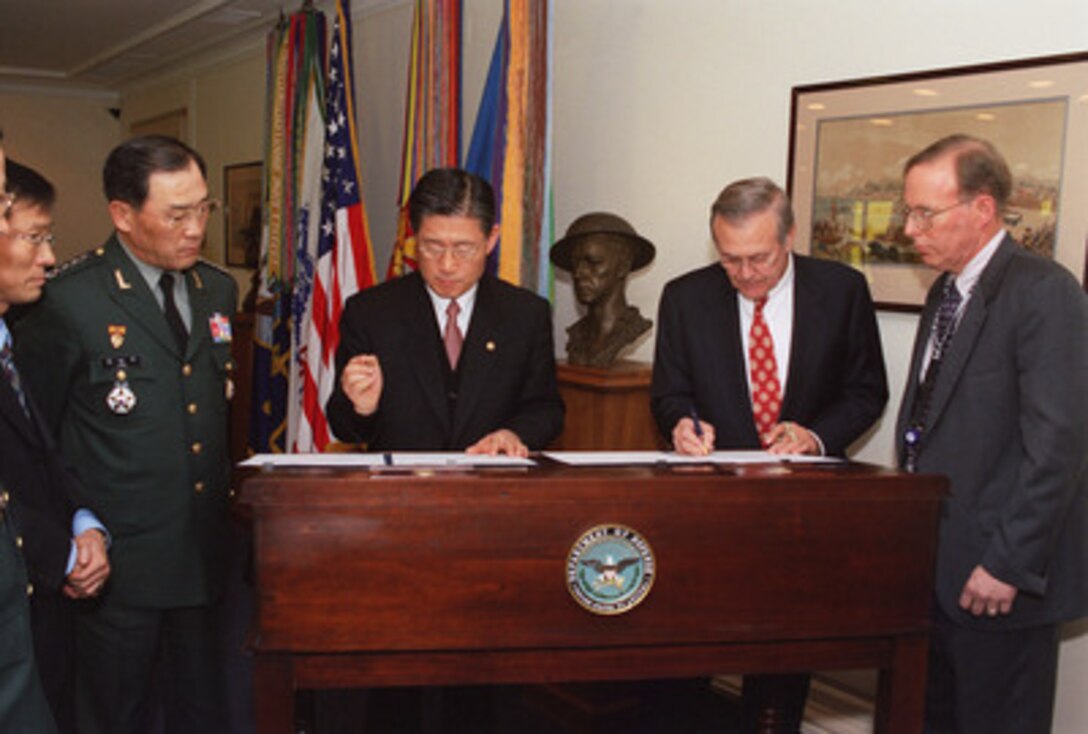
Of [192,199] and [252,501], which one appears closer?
[252,501]

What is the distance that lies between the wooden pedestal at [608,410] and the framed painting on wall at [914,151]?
76 centimetres

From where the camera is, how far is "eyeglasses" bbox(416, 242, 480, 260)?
7.41 ft

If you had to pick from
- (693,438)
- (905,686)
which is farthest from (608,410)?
(905,686)

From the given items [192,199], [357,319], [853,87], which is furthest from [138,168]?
[853,87]

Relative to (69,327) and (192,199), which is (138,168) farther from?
(69,327)

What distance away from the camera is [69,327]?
2.18 metres

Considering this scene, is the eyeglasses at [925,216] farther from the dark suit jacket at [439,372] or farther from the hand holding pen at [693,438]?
the dark suit jacket at [439,372]

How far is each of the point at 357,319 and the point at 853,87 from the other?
1.80 meters

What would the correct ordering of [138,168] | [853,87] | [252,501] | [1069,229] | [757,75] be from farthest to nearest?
[757,75] < [853,87] < [1069,229] < [138,168] < [252,501]

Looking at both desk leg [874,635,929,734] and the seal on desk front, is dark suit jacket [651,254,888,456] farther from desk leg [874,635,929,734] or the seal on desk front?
the seal on desk front

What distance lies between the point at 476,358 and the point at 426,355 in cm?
12

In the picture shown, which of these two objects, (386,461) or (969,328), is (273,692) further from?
(969,328)

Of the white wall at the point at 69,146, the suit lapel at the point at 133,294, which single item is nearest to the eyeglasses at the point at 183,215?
the suit lapel at the point at 133,294

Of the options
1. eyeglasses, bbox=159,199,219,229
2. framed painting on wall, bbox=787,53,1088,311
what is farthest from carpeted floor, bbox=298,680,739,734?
eyeglasses, bbox=159,199,219,229
